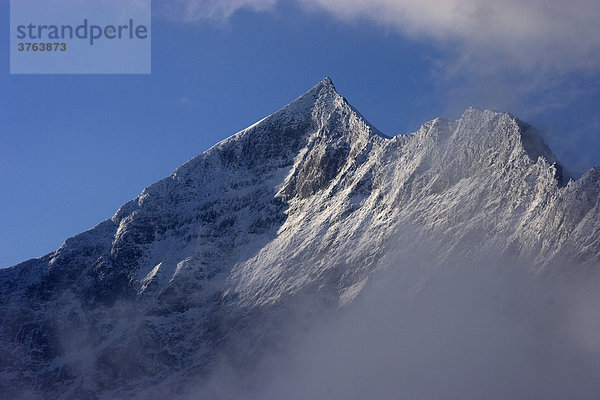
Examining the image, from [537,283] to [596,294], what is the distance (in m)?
11.0

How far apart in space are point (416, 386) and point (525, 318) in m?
23.0

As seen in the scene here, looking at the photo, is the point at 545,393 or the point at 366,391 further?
the point at 366,391

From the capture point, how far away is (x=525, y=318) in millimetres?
198125

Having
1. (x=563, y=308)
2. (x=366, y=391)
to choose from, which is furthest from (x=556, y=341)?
(x=366, y=391)

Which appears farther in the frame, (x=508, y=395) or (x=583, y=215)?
(x=583, y=215)

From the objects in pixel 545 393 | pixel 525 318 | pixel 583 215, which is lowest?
pixel 545 393

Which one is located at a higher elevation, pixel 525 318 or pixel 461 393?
pixel 525 318

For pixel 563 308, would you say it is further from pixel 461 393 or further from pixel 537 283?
pixel 461 393

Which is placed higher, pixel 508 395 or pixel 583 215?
pixel 583 215

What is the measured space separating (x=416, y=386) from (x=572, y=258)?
35477 millimetres

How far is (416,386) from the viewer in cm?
19525

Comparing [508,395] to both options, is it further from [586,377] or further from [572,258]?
[572,258]

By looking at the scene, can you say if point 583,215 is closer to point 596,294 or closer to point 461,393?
point 596,294

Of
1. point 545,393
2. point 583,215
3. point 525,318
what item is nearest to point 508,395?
point 545,393
